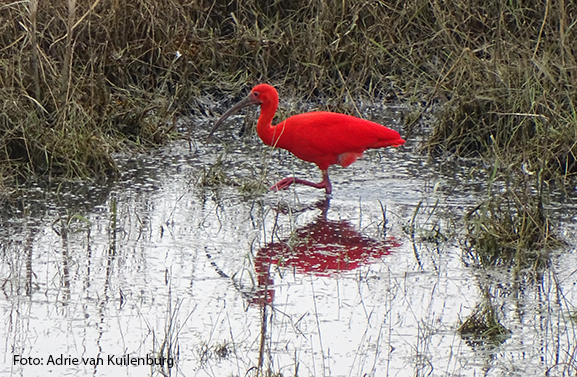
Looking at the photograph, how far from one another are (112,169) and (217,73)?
2100 millimetres

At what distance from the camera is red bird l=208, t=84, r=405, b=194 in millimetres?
6117

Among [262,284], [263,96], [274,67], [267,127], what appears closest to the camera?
[262,284]

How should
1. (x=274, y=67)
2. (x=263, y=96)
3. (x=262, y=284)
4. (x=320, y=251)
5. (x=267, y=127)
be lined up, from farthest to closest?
(x=274, y=67) < (x=263, y=96) < (x=267, y=127) < (x=320, y=251) < (x=262, y=284)

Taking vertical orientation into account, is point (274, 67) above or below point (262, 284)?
above

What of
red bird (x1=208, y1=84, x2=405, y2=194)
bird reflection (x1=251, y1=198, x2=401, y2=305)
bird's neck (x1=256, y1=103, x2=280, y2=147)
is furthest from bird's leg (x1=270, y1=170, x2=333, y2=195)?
bird reflection (x1=251, y1=198, x2=401, y2=305)

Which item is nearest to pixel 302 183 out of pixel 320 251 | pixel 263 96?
pixel 263 96

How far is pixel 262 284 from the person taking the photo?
178 inches

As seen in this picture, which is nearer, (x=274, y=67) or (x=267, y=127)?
(x=267, y=127)

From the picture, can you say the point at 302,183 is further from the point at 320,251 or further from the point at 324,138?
the point at 320,251

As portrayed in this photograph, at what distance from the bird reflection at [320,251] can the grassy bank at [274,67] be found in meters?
1.11

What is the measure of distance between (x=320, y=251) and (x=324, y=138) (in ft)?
4.10

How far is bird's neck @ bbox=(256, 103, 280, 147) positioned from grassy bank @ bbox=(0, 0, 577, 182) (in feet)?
2.97

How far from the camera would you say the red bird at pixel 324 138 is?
20.1ft

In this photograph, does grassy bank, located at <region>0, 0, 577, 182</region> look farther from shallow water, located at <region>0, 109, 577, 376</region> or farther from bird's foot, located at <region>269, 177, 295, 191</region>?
bird's foot, located at <region>269, 177, 295, 191</region>
